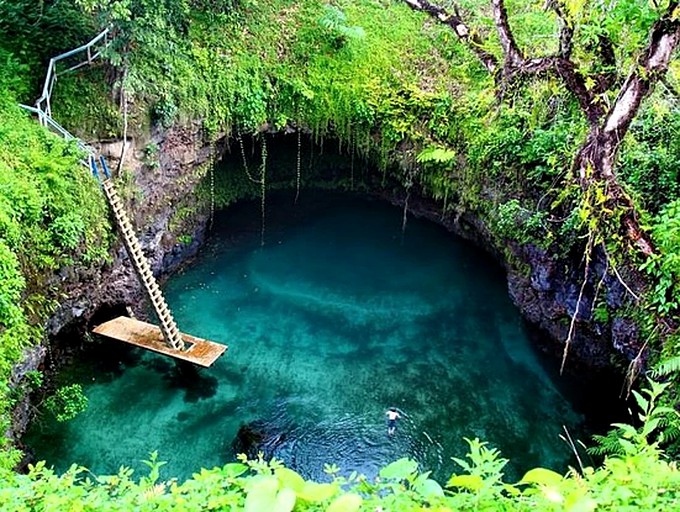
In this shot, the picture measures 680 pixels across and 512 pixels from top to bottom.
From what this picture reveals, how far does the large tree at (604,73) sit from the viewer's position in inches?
281

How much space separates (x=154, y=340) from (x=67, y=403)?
1608 mm

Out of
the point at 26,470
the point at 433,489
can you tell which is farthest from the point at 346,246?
the point at 433,489

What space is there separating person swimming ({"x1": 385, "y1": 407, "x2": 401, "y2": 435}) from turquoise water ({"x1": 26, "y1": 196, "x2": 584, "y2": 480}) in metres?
0.08

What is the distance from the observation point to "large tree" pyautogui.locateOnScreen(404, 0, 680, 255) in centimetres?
713

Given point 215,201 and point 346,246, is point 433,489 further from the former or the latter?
point 215,201

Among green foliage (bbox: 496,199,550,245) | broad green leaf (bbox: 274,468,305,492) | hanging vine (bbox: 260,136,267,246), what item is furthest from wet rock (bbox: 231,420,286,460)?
broad green leaf (bbox: 274,468,305,492)

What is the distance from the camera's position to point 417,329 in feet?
38.1

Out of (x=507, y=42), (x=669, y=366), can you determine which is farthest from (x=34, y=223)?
(x=669, y=366)

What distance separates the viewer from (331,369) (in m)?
10.7

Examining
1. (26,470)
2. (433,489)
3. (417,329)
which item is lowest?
(26,470)

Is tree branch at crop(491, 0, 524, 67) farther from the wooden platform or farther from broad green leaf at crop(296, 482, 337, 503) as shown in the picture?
broad green leaf at crop(296, 482, 337, 503)

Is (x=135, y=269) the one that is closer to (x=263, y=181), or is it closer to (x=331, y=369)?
(x=331, y=369)

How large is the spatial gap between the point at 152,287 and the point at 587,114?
6929 millimetres

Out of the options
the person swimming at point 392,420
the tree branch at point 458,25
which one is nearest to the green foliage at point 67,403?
the person swimming at point 392,420
